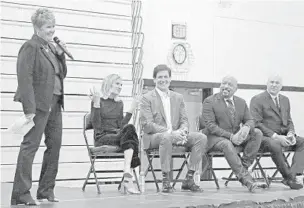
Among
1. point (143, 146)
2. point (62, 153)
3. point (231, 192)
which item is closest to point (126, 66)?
point (62, 153)

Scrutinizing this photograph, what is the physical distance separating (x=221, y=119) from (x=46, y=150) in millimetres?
2300

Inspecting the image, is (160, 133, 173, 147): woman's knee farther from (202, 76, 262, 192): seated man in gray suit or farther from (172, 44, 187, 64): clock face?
(172, 44, 187, 64): clock face

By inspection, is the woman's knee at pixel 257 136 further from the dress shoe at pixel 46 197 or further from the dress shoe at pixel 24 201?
the dress shoe at pixel 24 201

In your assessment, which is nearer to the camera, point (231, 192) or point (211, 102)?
point (231, 192)

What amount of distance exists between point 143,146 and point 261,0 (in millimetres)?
5245

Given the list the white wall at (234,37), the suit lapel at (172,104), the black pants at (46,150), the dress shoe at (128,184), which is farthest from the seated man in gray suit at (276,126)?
the black pants at (46,150)

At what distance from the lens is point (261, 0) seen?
32.3ft

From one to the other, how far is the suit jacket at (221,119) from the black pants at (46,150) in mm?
2055

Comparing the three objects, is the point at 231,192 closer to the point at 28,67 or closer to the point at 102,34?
the point at 28,67

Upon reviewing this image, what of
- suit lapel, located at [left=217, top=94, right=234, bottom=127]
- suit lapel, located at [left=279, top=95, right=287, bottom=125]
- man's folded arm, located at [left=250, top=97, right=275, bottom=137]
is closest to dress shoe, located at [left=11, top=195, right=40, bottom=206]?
suit lapel, located at [left=217, top=94, right=234, bottom=127]

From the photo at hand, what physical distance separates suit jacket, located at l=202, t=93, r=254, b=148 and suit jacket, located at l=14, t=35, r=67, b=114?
2.23 metres

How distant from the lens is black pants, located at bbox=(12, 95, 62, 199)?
3.93 m

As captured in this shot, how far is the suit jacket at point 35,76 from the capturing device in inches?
154

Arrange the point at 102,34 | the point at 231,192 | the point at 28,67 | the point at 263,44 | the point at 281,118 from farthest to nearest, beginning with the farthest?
the point at 263,44 → the point at 102,34 → the point at 281,118 → the point at 231,192 → the point at 28,67
